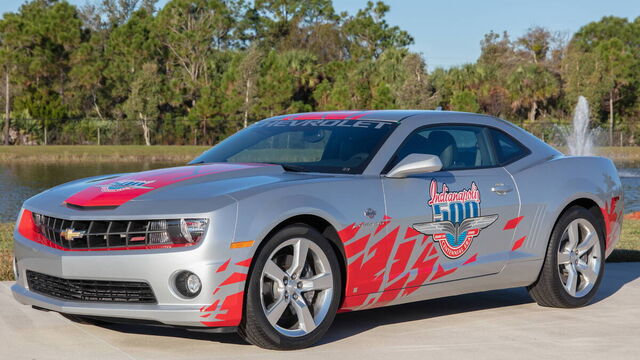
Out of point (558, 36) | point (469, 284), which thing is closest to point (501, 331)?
point (469, 284)

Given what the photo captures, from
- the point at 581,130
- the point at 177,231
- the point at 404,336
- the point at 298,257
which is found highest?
the point at 177,231

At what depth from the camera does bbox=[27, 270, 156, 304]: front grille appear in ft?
18.3

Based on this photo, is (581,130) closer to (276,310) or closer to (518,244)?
(518,244)

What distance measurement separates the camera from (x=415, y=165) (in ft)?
20.7

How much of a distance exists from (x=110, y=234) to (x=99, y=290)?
352 millimetres

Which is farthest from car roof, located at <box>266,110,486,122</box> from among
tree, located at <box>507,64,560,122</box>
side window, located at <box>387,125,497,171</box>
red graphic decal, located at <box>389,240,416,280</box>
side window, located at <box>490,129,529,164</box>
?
tree, located at <box>507,64,560,122</box>

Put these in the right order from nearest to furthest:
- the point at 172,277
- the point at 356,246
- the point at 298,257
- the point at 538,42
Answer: the point at 172,277 → the point at 298,257 → the point at 356,246 → the point at 538,42

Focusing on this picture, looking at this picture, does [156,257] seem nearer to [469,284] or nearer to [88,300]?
[88,300]

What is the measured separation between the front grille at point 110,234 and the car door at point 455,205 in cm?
154

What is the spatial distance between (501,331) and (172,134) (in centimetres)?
6103

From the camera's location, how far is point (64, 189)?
6.27 metres

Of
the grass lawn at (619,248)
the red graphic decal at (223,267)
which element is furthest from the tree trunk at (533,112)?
the red graphic decal at (223,267)

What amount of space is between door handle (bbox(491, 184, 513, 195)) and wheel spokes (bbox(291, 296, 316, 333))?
72.3 inches

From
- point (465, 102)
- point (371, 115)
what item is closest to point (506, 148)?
point (371, 115)
